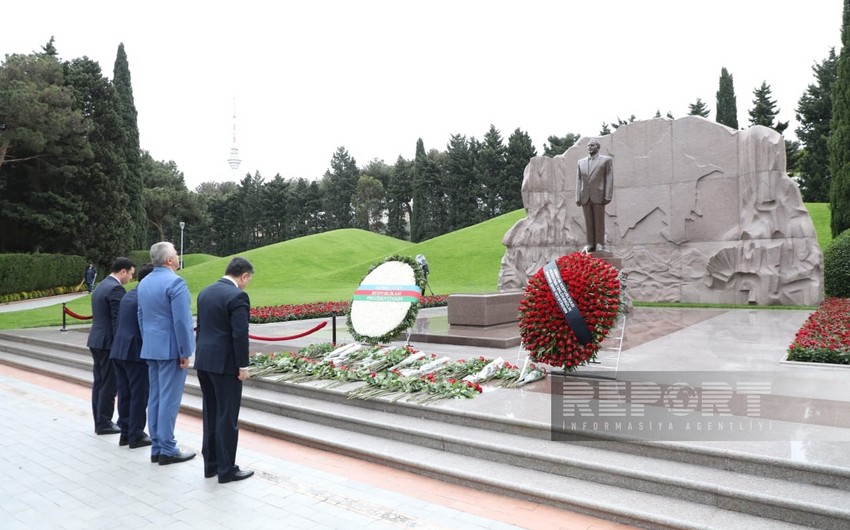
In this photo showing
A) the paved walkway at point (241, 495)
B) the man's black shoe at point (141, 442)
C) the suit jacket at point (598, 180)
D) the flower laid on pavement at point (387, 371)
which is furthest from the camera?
the suit jacket at point (598, 180)

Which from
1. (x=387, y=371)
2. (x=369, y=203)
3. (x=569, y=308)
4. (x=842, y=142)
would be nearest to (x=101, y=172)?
(x=387, y=371)

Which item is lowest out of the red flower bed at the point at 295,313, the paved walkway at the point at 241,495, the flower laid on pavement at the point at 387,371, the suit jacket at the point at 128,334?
the paved walkway at the point at 241,495

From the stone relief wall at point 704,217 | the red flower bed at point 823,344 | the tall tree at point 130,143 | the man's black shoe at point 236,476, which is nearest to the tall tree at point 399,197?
the tall tree at point 130,143

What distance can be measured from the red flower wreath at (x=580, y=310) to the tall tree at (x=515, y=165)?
40591mm

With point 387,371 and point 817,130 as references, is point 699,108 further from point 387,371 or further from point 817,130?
point 387,371

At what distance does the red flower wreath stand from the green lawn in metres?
15.5

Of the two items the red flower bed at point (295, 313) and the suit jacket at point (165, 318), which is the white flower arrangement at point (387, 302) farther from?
the red flower bed at point (295, 313)

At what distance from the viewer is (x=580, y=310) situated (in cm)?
529

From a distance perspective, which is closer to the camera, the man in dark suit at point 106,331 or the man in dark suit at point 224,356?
the man in dark suit at point 224,356

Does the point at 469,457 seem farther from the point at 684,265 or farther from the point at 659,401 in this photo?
the point at 684,265

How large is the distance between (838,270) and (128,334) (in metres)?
15.6

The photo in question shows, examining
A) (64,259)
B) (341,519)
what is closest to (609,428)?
(341,519)

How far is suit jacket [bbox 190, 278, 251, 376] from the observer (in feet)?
13.4

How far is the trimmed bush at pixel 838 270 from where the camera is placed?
13453 millimetres
